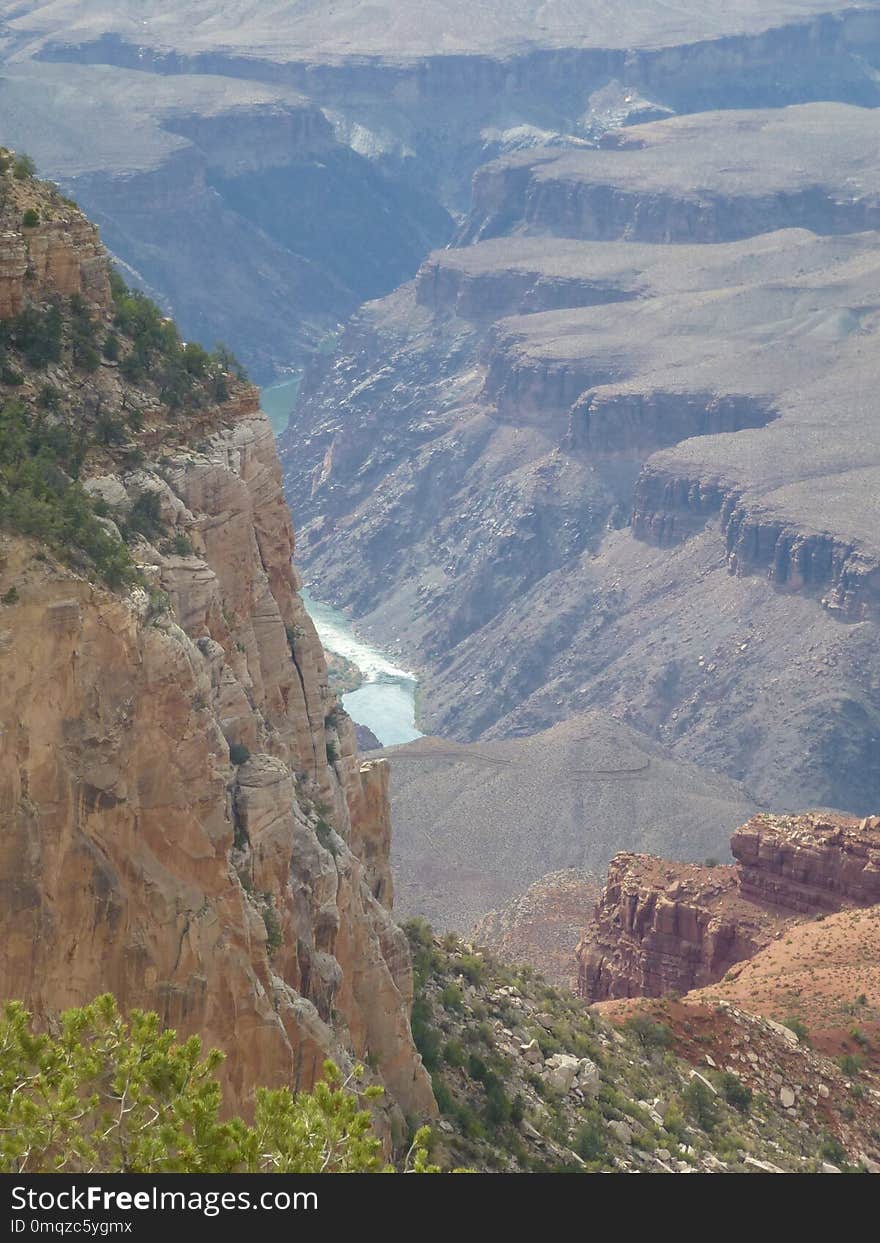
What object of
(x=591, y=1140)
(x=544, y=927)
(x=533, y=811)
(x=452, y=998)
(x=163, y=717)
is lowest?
(x=533, y=811)

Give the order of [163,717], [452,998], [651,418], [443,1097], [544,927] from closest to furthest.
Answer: [163,717] → [443,1097] → [452,998] → [544,927] → [651,418]

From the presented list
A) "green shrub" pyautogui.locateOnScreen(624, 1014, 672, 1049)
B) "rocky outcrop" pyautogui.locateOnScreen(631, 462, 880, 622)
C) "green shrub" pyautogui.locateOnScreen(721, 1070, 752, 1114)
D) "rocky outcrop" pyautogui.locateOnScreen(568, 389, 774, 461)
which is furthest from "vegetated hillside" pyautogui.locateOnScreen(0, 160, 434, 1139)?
"rocky outcrop" pyautogui.locateOnScreen(568, 389, 774, 461)

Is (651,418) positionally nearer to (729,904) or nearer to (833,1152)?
(729,904)

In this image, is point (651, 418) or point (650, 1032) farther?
point (651, 418)

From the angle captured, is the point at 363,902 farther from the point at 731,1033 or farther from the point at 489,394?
the point at 489,394

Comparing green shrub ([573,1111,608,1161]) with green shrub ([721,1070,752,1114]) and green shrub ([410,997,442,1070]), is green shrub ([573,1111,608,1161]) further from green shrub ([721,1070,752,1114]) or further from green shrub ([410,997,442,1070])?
green shrub ([721,1070,752,1114])

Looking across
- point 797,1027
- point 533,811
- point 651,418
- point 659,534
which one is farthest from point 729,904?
point 651,418
